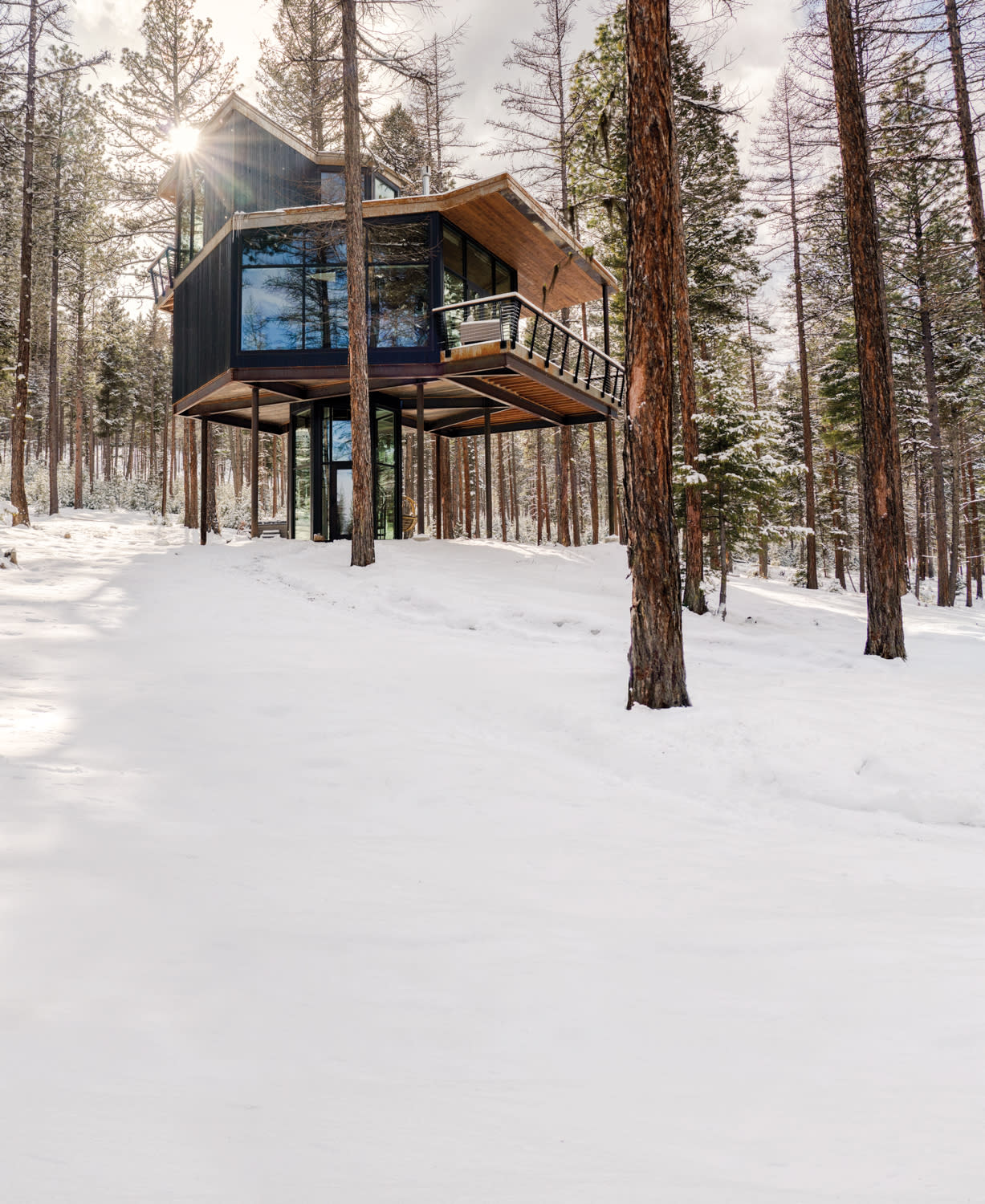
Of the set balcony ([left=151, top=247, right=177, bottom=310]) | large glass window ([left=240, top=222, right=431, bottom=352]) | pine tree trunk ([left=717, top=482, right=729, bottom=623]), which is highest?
balcony ([left=151, top=247, right=177, bottom=310])

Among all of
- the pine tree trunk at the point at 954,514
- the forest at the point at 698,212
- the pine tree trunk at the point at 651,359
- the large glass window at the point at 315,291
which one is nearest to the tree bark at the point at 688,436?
the forest at the point at 698,212

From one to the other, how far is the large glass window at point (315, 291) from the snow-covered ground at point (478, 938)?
1196 centimetres

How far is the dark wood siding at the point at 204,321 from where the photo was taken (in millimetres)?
16828

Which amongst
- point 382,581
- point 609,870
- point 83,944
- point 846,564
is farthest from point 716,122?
point 846,564

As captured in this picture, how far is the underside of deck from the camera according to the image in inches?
623

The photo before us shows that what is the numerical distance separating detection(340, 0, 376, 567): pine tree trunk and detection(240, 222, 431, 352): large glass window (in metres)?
2.93

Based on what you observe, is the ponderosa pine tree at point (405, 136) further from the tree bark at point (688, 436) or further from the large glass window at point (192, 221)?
the tree bark at point (688, 436)

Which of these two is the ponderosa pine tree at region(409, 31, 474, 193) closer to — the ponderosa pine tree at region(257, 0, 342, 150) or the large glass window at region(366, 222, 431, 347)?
the ponderosa pine tree at region(257, 0, 342, 150)

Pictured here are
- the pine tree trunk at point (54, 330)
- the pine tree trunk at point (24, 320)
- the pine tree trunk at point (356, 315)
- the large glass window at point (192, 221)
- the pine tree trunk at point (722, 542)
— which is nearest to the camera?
the pine tree trunk at point (722, 542)

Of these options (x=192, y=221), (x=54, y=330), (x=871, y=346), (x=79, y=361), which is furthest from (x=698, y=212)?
(x=79, y=361)

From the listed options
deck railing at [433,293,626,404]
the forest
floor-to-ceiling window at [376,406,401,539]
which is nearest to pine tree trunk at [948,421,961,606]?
the forest

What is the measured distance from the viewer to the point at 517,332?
15141 millimetres

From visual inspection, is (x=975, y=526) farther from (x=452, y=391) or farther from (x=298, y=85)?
(x=298, y=85)

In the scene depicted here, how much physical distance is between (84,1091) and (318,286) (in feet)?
58.1
